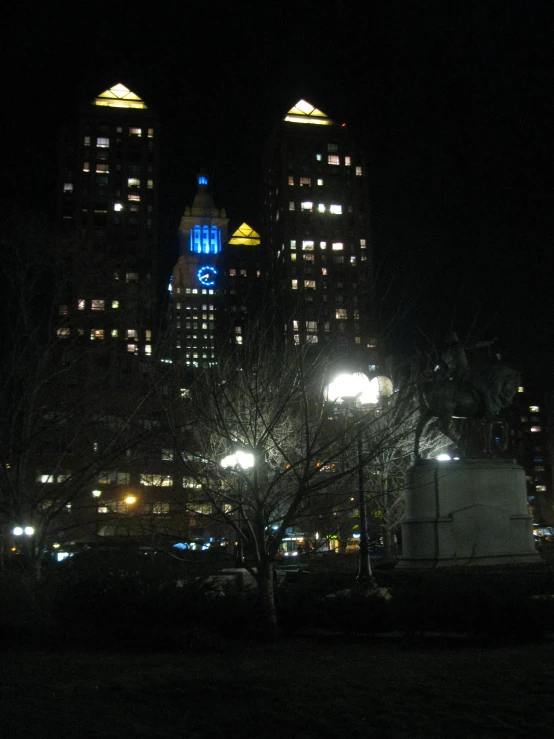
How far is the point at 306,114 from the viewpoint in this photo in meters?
162

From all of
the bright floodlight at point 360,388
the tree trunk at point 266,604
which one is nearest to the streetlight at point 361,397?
the bright floodlight at point 360,388

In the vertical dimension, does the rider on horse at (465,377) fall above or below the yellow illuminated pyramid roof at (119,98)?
below

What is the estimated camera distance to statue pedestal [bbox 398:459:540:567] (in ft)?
60.7

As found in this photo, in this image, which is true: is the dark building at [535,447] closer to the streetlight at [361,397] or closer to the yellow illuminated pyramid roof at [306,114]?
the yellow illuminated pyramid roof at [306,114]

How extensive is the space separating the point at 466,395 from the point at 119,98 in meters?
140

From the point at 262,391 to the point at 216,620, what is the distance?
6078 mm

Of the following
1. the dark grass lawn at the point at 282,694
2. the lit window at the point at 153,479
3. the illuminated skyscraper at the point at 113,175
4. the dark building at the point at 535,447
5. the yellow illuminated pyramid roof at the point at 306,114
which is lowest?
the dark grass lawn at the point at 282,694

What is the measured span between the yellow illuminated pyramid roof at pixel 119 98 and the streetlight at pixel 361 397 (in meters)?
132

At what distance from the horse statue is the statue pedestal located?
0.85m

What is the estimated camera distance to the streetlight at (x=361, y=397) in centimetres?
1545

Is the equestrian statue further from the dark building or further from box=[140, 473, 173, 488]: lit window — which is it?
the dark building

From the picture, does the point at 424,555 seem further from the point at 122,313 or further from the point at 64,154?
the point at 64,154

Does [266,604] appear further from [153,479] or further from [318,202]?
[318,202]

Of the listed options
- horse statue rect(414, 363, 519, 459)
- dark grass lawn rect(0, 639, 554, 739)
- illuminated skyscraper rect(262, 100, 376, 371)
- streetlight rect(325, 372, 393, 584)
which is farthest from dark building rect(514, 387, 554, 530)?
dark grass lawn rect(0, 639, 554, 739)
